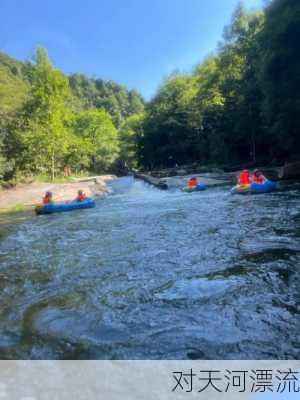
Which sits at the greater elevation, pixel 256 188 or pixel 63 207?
pixel 256 188

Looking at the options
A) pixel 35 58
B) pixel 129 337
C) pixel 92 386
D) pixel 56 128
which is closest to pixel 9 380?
pixel 92 386

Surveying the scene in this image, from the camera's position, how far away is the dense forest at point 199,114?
853 inches

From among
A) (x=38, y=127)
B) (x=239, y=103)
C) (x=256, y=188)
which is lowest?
(x=256, y=188)

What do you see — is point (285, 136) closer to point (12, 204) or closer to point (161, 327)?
point (12, 204)

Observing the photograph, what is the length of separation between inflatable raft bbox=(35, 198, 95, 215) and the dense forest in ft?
27.0

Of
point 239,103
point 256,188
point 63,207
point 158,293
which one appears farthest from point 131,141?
point 158,293

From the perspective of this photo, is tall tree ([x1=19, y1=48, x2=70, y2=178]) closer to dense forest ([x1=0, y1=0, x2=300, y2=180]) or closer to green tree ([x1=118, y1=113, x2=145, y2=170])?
dense forest ([x1=0, y1=0, x2=300, y2=180])

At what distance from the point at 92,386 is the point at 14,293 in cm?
282

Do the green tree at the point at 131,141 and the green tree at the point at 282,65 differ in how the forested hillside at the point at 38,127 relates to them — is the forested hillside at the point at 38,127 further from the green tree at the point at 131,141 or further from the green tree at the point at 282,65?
the green tree at the point at 282,65

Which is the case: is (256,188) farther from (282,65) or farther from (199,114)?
(199,114)

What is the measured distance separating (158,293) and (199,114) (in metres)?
45.8

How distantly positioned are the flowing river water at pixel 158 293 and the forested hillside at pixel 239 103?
14.5 metres

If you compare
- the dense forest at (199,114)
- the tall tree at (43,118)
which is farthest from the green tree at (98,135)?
the tall tree at (43,118)

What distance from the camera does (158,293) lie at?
5.11 meters
